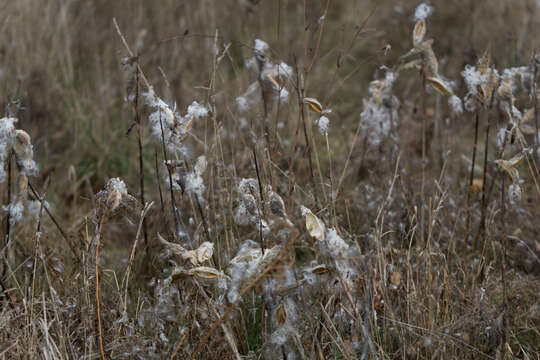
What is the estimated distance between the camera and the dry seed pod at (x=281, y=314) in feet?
4.94

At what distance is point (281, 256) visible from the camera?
1.32 metres

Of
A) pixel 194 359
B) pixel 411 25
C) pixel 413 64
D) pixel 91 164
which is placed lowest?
pixel 194 359

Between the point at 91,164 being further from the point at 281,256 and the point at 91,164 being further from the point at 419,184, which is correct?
the point at 281,256

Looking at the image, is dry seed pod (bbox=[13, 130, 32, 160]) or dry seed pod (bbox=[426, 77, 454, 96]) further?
dry seed pod (bbox=[426, 77, 454, 96])

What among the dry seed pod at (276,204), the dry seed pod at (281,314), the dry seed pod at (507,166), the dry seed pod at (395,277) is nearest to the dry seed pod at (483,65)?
the dry seed pod at (507,166)

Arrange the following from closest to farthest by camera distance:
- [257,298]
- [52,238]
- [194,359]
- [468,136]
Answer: [194,359]
[257,298]
[52,238]
[468,136]

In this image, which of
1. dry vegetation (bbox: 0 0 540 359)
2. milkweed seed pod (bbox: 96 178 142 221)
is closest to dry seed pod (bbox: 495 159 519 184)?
dry vegetation (bbox: 0 0 540 359)

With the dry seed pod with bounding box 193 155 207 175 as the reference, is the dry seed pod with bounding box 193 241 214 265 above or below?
below

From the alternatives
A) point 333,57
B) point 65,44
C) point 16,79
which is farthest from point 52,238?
point 333,57

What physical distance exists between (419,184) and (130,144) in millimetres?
1669

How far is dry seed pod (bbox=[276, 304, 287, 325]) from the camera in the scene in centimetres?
150

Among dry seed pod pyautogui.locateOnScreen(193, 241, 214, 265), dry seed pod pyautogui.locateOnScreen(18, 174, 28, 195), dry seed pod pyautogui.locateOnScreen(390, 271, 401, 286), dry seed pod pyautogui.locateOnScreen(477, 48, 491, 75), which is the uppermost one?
dry seed pod pyautogui.locateOnScreen(477, 48, 491, 75)

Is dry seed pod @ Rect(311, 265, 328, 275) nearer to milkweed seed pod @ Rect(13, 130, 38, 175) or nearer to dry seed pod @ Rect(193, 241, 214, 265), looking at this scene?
dry seed pod @ Rect(193, 241, 214, 265)

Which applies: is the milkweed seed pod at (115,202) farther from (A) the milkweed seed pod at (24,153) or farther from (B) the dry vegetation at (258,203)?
(A) the milkweed seed pod at (24,153)
